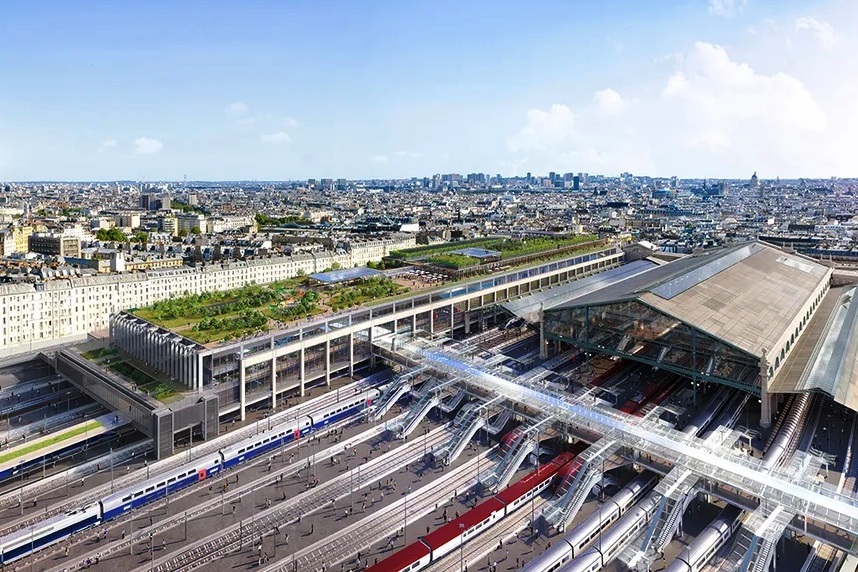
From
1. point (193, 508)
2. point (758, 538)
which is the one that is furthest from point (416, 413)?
Result: point (758, 538)

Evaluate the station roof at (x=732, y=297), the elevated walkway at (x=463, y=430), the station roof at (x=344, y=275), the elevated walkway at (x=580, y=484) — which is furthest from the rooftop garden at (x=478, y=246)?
the elevated walkway at (x=580, y=484)

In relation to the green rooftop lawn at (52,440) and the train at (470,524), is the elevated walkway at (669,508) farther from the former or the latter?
the green rooftop lawn at (52,440)

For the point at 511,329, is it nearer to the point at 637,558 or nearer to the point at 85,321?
the point at 637,558

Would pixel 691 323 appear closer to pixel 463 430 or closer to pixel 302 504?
pixel 463 430

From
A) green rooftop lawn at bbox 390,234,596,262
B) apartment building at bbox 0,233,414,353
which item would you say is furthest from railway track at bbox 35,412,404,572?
apartment building at bbox 0,233,414,353

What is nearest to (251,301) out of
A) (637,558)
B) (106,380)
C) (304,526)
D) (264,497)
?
(106,380)

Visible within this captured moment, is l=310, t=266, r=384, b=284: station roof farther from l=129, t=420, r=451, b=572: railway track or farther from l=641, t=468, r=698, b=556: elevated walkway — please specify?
l=641, t=468, r=698, b=556: elevated walkway
